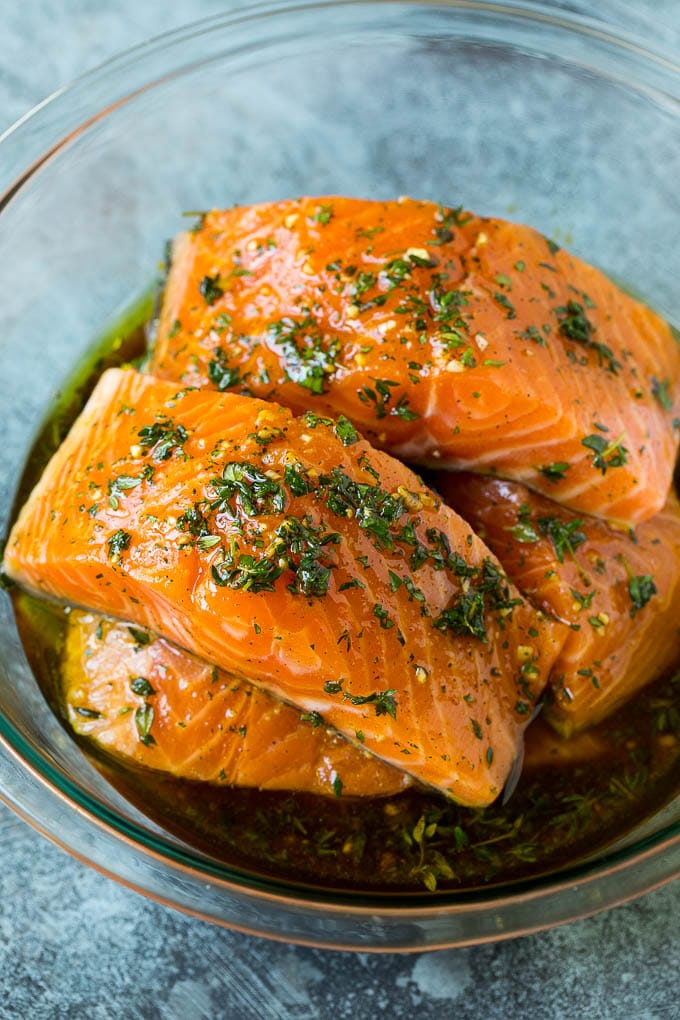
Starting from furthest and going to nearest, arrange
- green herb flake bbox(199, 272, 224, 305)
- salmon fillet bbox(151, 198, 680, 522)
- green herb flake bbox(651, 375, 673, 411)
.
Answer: green herb flake bbox(651, 375, 673, 411), green herb flake bbox(199, 272, 224, 305), salmon fillet bbox(151, 198, 680, 522)

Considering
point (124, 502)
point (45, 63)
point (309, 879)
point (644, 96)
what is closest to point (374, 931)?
point (309, 879)

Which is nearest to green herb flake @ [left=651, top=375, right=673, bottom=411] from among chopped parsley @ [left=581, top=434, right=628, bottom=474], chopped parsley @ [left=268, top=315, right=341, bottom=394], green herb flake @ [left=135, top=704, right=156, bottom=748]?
chopped parsley @ [left=581, top=434, right=628, bottom=474]

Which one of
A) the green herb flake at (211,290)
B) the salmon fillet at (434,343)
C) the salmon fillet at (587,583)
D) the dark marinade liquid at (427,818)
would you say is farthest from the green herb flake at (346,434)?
the dark marinade liquid at (427,818)

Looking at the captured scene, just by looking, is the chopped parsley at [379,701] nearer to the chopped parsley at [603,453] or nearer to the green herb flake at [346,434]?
the green herb flake at [346,434]

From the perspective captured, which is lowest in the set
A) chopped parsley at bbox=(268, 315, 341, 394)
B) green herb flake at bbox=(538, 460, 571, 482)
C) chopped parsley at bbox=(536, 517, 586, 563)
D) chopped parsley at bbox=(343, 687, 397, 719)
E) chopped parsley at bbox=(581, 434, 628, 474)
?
chopped parsley at bbox=(343, 687, 397, 719)

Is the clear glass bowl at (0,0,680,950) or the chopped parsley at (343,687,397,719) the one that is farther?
the clear glass bowl at (0,0,680,950)

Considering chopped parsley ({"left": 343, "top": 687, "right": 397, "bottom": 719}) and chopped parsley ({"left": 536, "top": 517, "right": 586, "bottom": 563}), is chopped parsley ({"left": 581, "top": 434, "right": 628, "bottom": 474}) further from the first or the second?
chopped parsley ({"left": 343, "top": 687, "right": 397, "bottom": 719})
